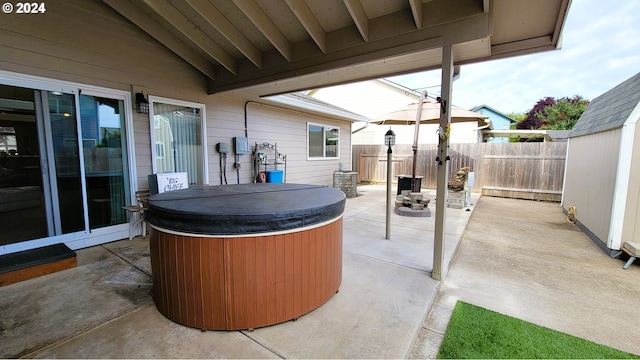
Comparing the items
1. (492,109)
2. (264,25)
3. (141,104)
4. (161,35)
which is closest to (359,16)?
(264,25)

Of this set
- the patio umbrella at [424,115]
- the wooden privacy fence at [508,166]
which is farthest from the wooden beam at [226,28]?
the wooden privacy fence at [508,166]

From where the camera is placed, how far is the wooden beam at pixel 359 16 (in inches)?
104

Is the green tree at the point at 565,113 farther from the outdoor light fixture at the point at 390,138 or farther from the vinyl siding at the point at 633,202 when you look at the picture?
the outdoor light fixture at the point at 390,138

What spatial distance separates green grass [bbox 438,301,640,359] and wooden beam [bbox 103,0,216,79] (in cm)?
489

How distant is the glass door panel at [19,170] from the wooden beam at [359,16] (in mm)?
3877

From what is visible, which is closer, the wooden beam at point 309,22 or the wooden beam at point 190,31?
the wooden beam at point 309,22

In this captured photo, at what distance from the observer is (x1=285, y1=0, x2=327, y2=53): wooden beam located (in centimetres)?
277

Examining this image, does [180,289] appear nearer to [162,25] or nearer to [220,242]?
[220,242]

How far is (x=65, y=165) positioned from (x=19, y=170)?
1.34 feet

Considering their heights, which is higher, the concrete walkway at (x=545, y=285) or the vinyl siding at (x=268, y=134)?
the vinyl siding at (x=268, y=134)

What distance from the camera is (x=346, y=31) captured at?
3193mm

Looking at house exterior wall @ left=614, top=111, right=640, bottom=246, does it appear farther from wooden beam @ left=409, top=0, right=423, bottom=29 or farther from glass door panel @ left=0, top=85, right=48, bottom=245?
glass door panel @ left=0, top=85, right=48, bottom=245

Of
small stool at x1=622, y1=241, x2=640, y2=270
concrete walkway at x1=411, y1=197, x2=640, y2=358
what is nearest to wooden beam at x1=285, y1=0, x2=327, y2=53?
concrete walkway at x1=411, y1=197, x2=640, y2=358

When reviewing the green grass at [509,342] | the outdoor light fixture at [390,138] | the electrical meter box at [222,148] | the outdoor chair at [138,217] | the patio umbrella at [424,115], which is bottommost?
the green grass at [509,342]
